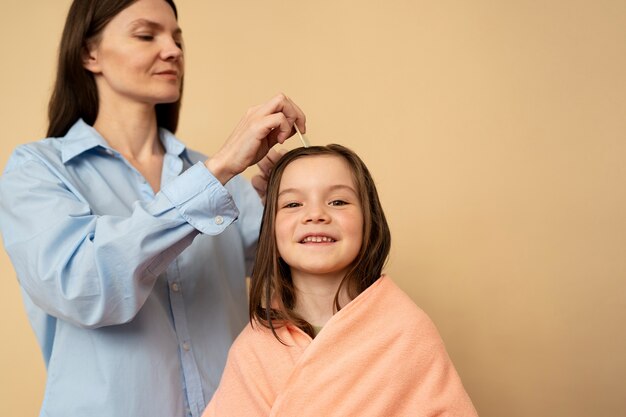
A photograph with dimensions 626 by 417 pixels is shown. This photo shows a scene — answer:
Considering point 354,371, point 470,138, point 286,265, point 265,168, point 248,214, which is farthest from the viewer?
point 470,138

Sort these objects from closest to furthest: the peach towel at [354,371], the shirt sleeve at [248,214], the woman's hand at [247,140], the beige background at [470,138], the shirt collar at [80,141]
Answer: the peach towel at [354,371] → the woman's hand at [247,140] → the shirt collar at [80,141] → the shirt sleeve at [248,214] → the beige background at [470,138]

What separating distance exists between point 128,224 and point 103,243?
6cm

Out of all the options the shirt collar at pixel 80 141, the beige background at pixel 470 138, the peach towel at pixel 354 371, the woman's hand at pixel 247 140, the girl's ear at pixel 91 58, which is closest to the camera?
the peach towel at pixel 354 371

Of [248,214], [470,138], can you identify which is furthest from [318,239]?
[470,138]

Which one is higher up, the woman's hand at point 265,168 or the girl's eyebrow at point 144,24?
the girl's eyebrow at point 144,24

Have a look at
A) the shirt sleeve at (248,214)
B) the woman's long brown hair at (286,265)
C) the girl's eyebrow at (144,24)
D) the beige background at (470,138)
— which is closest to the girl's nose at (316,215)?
the woman's long brown hair at (286,265)

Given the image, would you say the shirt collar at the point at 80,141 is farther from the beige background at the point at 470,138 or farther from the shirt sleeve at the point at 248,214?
the beige background at the point at 470,138

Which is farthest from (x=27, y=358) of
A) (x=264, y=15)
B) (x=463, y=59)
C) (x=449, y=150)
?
(x=463, y=59)

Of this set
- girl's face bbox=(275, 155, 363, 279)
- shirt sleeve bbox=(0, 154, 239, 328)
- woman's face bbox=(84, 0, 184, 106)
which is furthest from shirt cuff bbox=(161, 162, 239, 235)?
woman's face bbox=(84, 0, 184, 106)

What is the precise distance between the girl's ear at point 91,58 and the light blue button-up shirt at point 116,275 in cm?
16

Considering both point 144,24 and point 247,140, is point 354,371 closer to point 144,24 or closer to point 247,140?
point 247,140

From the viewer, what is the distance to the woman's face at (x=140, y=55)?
169 cm

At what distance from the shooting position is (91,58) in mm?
1781

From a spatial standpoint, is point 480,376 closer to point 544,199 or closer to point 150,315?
point 544,199
